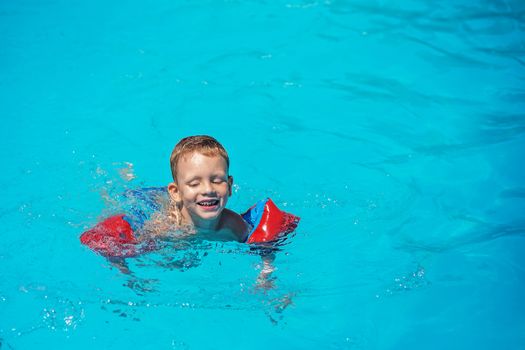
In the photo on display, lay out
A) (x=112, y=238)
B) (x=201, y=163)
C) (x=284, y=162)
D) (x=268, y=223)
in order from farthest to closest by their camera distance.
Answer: (x=284, y=162), (x=268, y=223), (x=112, y=238), (x=201, y=163)

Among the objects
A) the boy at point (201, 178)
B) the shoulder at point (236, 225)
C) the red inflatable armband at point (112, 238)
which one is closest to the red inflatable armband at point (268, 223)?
the shoulder at point (236, 225)

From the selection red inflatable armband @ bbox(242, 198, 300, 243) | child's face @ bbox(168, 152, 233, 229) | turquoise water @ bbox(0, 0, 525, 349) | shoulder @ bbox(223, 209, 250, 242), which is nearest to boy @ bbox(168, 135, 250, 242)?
child's face @ bbox(168, 152, 233, 229)

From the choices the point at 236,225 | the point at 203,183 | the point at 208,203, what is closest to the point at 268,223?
the point at 236,225

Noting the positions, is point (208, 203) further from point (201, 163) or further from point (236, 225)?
point (236, 225)

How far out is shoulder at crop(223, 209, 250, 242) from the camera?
461cm

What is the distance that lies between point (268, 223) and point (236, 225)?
0.76 feet

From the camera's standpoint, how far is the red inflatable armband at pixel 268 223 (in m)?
4.56

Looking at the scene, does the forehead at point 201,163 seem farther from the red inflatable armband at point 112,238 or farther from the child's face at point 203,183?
the red inflatable armband at point 112,238

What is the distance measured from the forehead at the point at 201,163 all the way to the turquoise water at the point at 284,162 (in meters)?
0.75

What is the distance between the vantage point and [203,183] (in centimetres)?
412

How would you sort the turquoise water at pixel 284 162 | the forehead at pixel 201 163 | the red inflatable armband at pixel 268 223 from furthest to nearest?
the red inflatable armband at pixel 268 223
the turquoise water at pixel 284 162
the forehead at pixel 201 163

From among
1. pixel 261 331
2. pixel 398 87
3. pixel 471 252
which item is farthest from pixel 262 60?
pixel 261 331

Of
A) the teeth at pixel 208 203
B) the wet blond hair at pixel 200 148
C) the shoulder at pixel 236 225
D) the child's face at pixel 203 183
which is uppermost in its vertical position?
the wet blond hair at pixel 200 148

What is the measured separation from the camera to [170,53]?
7.46 meters
